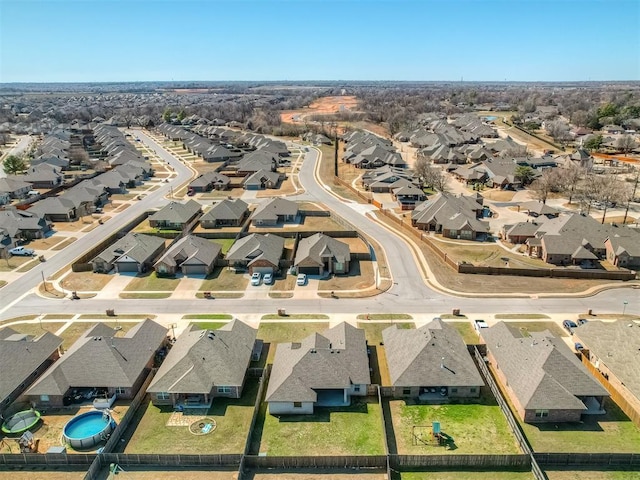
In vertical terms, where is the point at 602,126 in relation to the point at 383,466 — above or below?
above

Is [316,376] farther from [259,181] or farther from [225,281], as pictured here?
[259,181]

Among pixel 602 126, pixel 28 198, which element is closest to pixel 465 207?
pixel 28 198

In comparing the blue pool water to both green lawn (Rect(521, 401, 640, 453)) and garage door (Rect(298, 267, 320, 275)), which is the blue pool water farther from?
green lawn (Rect(521, 401, 640, 453))

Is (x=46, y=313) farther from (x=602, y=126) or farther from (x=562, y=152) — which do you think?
(x=602, y=126)

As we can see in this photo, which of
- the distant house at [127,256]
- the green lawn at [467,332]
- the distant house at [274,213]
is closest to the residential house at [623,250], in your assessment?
the green lawn at [467,332]

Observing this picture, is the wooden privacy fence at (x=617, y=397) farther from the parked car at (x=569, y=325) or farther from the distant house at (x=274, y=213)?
the distant house at (x=274, y=213)
